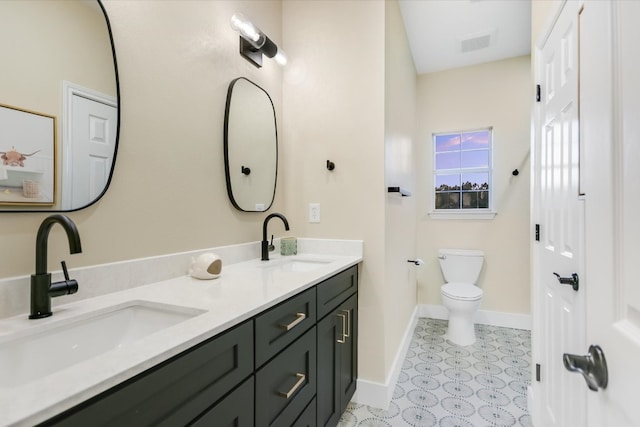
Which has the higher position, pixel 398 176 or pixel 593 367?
pixel 398 176

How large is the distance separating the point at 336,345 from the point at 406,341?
4.27ft

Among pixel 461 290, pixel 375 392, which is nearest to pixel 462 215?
pixel 461 290

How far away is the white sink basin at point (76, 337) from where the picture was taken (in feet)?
2.30

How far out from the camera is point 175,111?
4.29ft

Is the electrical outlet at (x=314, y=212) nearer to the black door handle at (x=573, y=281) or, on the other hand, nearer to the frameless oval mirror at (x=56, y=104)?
the frameless oval mirror at (x=56, y=104)

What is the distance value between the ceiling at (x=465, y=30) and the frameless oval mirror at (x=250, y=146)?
1.45 meters

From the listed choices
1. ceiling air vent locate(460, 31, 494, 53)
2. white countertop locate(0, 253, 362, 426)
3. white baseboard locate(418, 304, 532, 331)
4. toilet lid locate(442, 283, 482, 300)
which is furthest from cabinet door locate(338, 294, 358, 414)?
ceiling air vent locate(460, 31, 494, 53)

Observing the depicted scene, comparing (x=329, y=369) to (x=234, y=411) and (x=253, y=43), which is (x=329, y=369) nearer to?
(x=234, y=411)

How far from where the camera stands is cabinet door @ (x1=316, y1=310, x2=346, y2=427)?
1.35 m

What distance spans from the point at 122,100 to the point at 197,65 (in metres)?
0.45

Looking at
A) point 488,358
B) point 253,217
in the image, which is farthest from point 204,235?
point 488,358

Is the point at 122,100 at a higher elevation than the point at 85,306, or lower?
higher

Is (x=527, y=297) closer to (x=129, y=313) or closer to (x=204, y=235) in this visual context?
(x=204, y=235)

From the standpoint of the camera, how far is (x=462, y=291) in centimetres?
271
